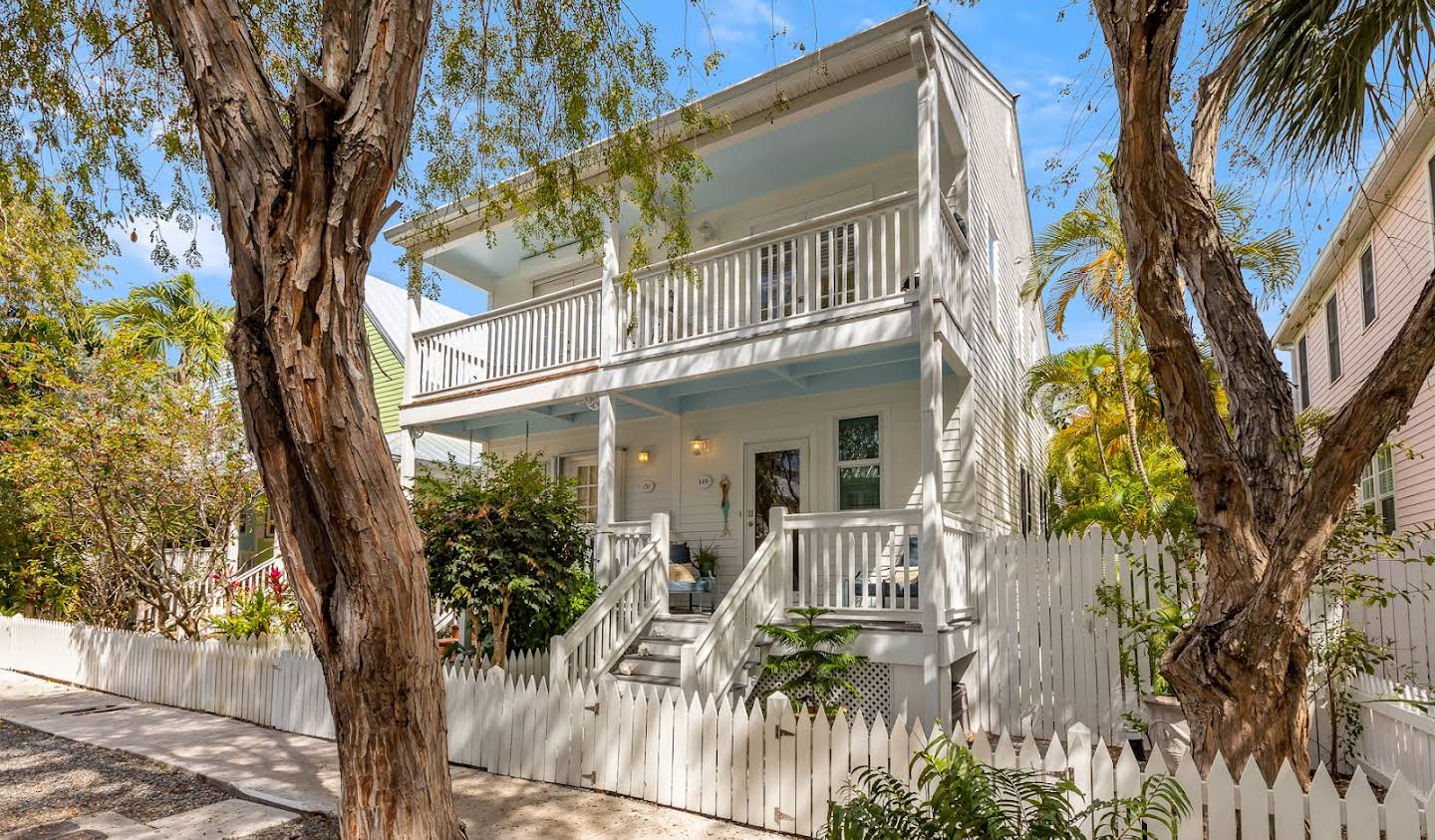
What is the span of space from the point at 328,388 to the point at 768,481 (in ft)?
27.7

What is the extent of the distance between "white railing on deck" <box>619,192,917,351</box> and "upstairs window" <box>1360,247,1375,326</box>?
7709 mm

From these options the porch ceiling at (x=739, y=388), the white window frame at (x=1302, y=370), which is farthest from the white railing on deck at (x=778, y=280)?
the white window frame at (x=1302, y=370)

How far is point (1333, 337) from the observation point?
15680 millimetres

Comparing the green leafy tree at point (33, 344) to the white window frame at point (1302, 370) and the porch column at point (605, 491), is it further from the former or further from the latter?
the white window frame at point (1302, 370)

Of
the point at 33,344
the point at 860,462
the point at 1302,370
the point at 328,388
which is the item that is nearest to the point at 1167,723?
the point at 860,462

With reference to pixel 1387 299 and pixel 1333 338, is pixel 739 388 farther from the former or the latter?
pixel 1333 338

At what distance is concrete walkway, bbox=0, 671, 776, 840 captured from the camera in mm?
5277

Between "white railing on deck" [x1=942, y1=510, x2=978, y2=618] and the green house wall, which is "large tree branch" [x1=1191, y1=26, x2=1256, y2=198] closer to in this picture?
"white railing on deck" [x1=942, y1=510, x2=978, y2=618]

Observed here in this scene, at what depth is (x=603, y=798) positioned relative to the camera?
5.87 meters

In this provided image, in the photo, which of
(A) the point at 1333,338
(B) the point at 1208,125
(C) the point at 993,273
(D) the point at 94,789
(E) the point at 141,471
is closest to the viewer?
(B) the point at 1208,125

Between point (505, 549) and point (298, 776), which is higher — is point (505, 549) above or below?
above

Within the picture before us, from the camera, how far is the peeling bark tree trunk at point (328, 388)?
335cm

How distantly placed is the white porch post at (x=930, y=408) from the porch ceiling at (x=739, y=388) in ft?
2.87

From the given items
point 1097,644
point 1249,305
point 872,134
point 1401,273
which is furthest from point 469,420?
point 1401,273
